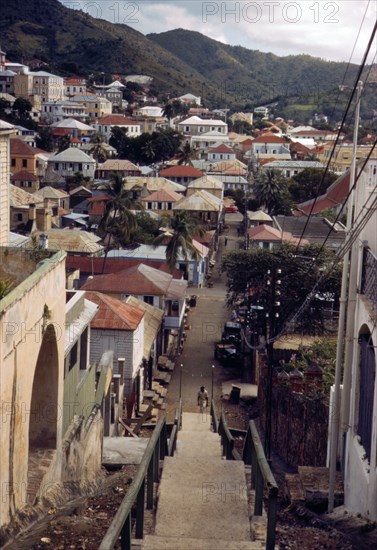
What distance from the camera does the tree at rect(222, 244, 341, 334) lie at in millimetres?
33125

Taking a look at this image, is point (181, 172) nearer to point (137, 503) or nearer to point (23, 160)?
point (23, 160)

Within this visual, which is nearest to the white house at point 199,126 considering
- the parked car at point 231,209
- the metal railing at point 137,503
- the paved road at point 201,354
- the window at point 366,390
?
the parked car at point 231,209

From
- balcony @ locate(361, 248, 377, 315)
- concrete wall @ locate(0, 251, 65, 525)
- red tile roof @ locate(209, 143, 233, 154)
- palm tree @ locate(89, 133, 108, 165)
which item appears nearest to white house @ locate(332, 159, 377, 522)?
balcony @ locate(361, 248, 377, 315)

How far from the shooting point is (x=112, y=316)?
92.3 feet

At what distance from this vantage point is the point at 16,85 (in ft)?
401

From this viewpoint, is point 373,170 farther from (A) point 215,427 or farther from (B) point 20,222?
(B) point 20,222

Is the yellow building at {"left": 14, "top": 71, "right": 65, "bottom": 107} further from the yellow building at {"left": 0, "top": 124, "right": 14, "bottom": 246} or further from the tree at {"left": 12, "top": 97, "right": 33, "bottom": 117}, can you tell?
the yellow building at {"left": 0, "top": 124, "right": 14, "bottom": 246}

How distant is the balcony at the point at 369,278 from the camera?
12602mm

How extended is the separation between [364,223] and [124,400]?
598 inches

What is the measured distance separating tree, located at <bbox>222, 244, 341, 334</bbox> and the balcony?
1767 centimetres

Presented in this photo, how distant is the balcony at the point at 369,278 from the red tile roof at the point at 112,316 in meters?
15.0

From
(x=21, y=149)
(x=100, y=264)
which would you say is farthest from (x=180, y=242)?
(x=21, y=149)

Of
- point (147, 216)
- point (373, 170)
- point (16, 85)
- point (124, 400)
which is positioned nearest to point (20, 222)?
point (147, 216)

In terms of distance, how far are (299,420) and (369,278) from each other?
6.83m
